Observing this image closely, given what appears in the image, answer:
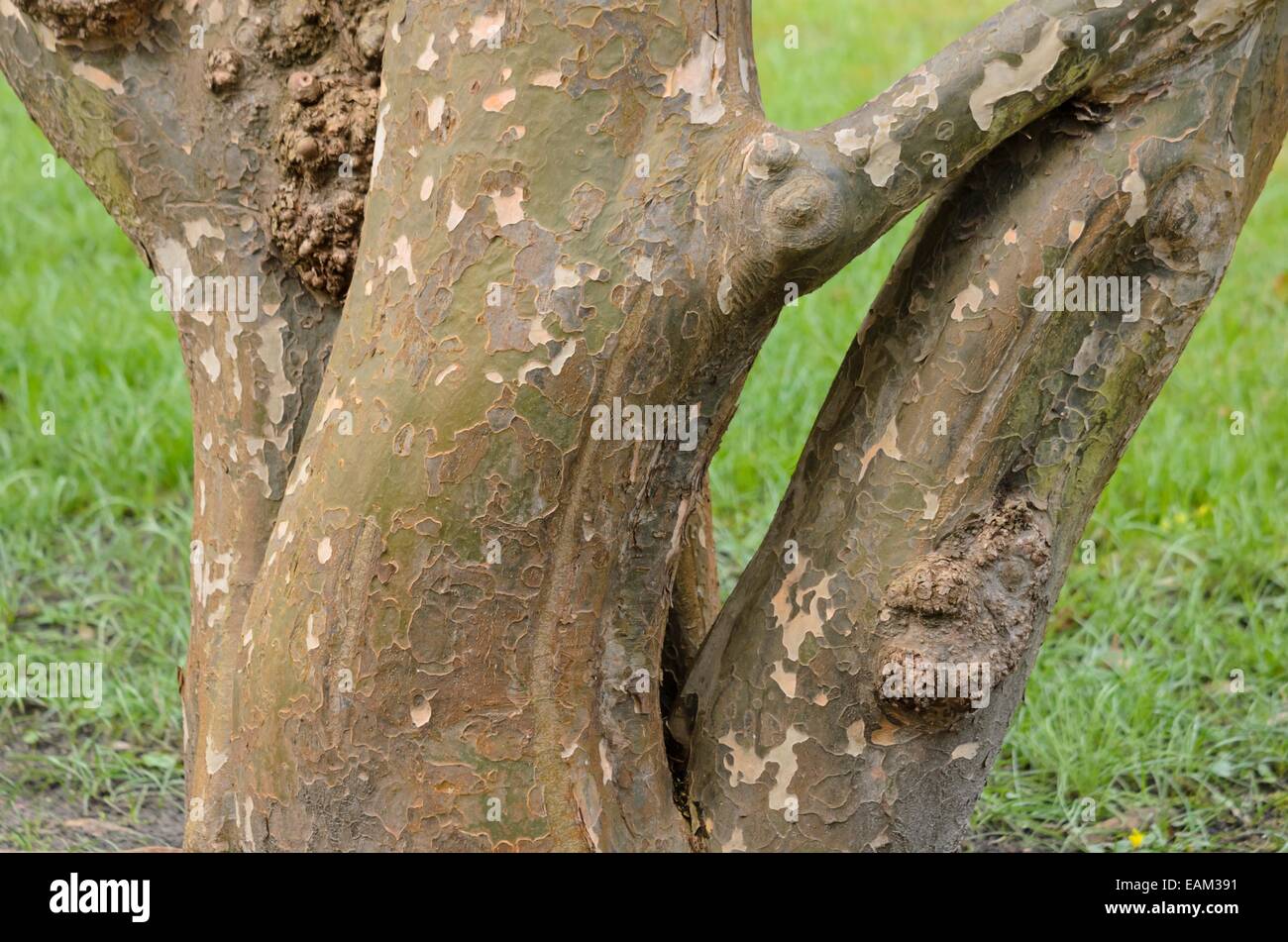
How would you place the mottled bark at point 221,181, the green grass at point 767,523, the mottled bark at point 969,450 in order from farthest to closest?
the green grass at point 767,523 → the mottled bark at point 221,181 → the mottled bark at point 969,450

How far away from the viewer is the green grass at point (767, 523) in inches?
129

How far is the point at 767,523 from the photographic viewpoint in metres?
4.26

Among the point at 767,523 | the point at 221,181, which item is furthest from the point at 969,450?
→ the point at 767,523

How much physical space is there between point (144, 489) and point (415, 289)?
2945mm

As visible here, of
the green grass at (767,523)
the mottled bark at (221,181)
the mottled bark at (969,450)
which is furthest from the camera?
the green grass at (767,523)

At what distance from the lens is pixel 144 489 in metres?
4.47

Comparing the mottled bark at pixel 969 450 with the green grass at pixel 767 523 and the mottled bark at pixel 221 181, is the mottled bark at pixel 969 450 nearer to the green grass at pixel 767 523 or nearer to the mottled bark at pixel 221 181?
the mottled bark at pixel 221 181

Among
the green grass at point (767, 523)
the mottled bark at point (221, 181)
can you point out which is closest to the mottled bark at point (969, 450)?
the mottled bark at point (221, 181)

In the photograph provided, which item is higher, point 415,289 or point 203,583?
point 415,289

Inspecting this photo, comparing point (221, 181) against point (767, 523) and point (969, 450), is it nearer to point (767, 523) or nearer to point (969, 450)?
point (969, 450)

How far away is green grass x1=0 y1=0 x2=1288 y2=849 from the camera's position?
327cm

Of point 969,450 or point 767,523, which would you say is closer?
point 969,450
